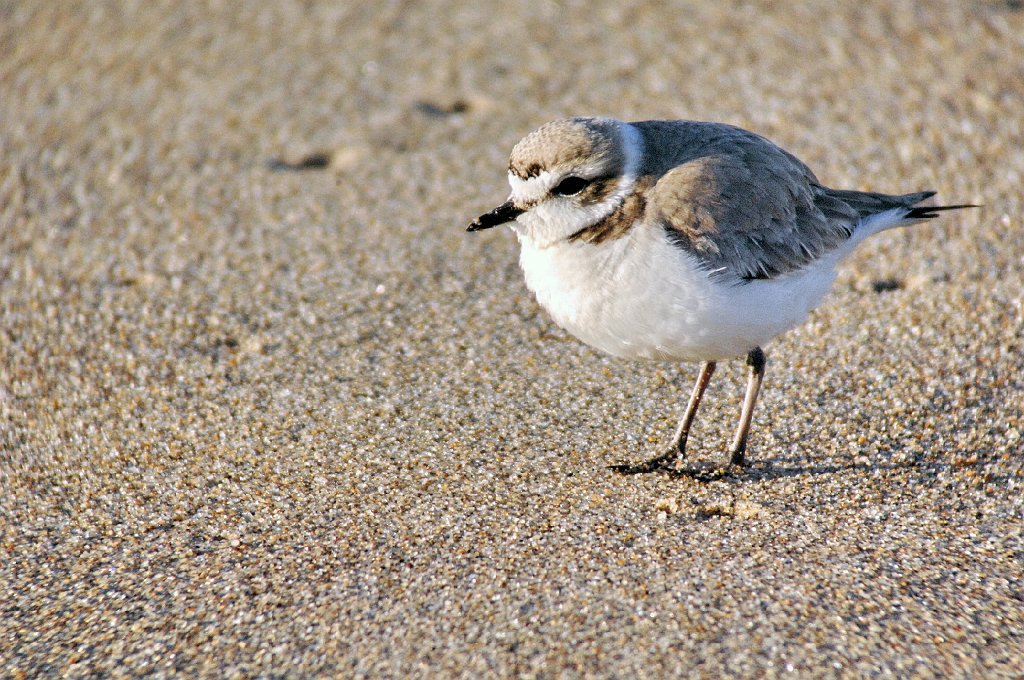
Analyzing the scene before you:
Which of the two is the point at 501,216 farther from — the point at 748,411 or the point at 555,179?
the point at 748,411

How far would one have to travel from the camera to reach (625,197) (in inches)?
132

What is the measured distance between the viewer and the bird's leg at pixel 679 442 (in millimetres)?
3594

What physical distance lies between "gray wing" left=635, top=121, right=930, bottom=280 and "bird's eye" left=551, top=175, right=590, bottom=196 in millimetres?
198

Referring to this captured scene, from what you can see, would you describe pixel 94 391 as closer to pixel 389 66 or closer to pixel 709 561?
pixel 709 561

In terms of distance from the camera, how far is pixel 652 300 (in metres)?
3.16

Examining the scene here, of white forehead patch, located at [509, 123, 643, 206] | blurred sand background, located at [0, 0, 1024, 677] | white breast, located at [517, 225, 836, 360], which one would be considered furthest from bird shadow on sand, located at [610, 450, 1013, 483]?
white forehead patch, located at [509, 123, 643, 206]

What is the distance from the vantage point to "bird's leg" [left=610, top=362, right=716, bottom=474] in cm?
359

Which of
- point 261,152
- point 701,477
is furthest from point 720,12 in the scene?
point 701,477

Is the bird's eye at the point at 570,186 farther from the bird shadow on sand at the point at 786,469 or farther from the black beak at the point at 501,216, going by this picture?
the bird shadow on sand at the point at 786,469

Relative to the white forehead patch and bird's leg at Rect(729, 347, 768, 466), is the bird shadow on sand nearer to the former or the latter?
bird's leg at Rect(729, 347, 768, 466)

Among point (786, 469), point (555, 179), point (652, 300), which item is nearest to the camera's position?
point (652, 300)

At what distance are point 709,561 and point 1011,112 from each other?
11.6 feet

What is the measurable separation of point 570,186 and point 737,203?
0.56 m

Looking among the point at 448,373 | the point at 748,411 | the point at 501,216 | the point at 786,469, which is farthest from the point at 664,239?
the point at 448,373
